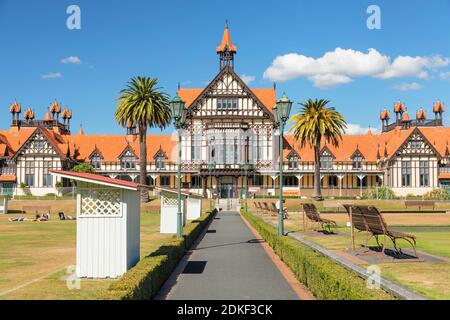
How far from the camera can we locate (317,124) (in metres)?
65.3

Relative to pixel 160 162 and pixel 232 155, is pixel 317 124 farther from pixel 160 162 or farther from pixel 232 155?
pixel 160 162

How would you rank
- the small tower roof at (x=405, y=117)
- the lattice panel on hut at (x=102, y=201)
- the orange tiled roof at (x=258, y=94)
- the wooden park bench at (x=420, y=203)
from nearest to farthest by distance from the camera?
1. the lattice panel on hut at (x=102, y=201)
2. the wooden park bench at (x=420, y=203)
3. the orange tiled roof at (x=258, y=94)
4. the small tower roof at (x=405, y=117)

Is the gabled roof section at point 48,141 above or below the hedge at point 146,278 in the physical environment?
above

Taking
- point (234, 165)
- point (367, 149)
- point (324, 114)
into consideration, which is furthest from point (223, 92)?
point (367, 149)

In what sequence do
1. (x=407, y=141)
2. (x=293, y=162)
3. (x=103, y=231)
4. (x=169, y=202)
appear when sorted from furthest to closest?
(x=293, y=162) → (x=407, y=141) → (x=169, y=202) → (x=103, y=231)

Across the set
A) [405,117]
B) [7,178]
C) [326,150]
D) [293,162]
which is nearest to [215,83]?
[293,162]

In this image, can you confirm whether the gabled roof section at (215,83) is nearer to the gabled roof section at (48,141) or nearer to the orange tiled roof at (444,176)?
the gabled roof section at (48,141)

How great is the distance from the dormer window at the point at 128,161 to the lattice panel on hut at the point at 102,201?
7111 cm

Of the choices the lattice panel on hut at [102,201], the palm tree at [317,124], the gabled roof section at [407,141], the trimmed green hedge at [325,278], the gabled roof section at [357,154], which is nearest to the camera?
the trimmed green hedge at [325,278]

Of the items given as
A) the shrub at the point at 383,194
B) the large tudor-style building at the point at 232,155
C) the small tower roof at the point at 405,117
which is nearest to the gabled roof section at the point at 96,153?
the large tudor-style building at the point at 232,155

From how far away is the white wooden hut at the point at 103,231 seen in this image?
42.2ft

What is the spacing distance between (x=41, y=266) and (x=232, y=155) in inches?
2391

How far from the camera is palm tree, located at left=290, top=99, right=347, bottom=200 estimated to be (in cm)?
6539
